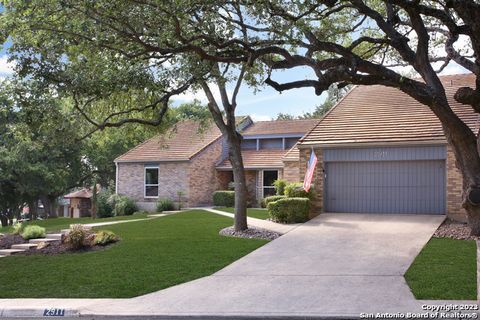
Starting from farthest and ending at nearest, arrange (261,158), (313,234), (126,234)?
(261,158), (126,234), (313,234)

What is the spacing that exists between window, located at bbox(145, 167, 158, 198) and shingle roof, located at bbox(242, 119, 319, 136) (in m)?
6.23

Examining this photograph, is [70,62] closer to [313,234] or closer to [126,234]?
[126,234]

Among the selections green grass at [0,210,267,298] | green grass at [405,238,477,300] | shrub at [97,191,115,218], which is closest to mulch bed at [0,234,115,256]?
green grass at [0,210,267,298]

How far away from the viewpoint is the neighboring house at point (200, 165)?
29.4 meters

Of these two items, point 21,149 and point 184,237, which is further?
point 21,149

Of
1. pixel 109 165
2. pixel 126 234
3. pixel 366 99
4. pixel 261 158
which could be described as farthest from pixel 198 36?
pixel 109 165

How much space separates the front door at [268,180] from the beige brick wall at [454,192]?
12994 mm

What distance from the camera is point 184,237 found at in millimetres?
15883

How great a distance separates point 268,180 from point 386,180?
37.0ft

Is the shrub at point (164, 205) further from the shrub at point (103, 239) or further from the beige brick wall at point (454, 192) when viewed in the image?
the beige brick wall at point (454, 192)

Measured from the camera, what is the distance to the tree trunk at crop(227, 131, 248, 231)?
16.4 m

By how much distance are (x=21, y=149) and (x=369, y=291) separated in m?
29.0

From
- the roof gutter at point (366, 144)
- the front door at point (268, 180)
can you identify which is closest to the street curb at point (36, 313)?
the roof gutter at point (366, 144)

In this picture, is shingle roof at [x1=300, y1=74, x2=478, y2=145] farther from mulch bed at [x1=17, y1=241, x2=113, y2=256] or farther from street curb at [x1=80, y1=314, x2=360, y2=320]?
street curb at [x1=80, y1=314, x2=360, y2=320]
